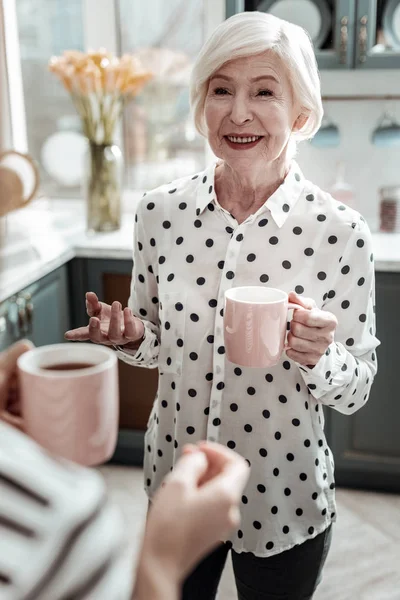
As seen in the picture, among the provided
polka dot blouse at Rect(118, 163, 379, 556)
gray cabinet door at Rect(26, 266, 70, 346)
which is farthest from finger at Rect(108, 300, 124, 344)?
gray cabinet door at Rect(26, 266, 70, 346)

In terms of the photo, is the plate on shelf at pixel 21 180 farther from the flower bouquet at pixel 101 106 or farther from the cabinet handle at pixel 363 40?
the cabinet handle at pixel 363 40

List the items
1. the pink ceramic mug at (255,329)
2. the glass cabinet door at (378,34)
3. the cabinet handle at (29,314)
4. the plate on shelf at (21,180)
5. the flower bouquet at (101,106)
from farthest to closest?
the flower bouquet at (101,106), the glass cabinet door at (378,34), the cabinet handle at (29,314), the plate on shelf at (21,180), the pink ceramic mug at (255,329)

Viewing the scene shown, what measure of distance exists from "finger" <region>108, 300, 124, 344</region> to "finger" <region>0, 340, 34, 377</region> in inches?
12.4

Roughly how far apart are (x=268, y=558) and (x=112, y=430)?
63 centimetres

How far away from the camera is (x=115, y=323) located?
830mm

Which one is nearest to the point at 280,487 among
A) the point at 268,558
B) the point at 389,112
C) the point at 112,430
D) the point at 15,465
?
the point at 268,558

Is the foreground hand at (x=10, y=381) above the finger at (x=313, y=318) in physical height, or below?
above

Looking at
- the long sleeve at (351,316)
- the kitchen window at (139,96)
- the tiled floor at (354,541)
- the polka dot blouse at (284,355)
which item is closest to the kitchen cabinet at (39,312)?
the tiled floor at (354,541)

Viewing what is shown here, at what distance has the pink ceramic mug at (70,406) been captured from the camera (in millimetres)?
440

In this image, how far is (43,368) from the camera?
0.47 metres

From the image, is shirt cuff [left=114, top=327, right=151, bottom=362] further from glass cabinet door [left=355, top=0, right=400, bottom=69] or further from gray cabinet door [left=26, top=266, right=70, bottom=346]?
glass cabinet door [left=355, top=0, right=400, bottom=69]

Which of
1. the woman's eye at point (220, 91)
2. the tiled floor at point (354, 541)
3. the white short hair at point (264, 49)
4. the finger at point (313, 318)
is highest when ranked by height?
the white short hair at point (264, 49)

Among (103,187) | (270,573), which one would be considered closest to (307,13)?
(103,187)

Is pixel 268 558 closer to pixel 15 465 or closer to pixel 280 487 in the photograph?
pixel 280 487
